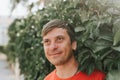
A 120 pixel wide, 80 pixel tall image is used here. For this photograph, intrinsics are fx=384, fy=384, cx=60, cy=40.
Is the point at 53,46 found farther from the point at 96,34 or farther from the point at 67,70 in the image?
the point at 96,34

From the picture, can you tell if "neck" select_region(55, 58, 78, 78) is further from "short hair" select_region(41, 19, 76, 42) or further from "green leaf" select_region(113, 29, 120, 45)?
"green leaf" select_region(113, 29, 120, 45)

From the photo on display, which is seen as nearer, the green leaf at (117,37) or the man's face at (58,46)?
the green leaf at (117,37)

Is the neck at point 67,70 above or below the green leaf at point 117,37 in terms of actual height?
below

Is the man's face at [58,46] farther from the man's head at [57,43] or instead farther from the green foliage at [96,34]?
the green foliage at [96,34]

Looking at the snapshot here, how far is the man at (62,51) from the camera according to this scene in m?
3.01

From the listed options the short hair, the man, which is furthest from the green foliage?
the short hair

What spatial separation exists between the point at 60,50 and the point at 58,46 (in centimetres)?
4

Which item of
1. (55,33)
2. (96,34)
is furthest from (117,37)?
(55,33)

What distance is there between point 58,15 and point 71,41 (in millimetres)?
1527

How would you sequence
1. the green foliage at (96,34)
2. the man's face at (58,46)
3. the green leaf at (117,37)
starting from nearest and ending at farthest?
1. the green leaf at (117,37)
2. the man's face at (58,46)
3. the green foliage at (96,34)

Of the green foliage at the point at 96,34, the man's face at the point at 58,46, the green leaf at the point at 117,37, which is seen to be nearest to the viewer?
the green leaf at the point at 117,37

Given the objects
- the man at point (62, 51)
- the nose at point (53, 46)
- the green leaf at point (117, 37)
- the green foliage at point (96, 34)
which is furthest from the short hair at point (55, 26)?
the green leaf at point (117, 37)

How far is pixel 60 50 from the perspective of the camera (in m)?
3.01

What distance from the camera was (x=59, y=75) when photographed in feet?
10.3
